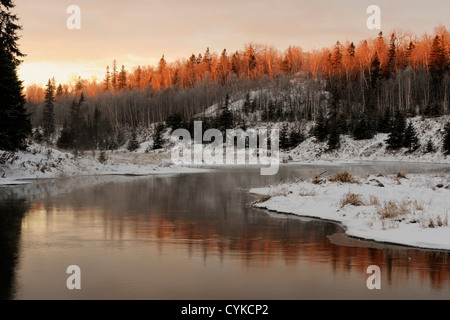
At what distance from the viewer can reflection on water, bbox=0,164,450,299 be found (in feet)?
26.2

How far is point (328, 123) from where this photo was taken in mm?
85500

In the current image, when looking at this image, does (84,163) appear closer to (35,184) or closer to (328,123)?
(35,184)

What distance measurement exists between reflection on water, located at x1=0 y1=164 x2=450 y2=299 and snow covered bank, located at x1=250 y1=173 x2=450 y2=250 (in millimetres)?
867

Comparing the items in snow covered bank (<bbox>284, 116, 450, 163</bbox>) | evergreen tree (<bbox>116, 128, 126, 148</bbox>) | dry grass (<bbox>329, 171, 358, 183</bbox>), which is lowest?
dry grass (<bbox>329, 171, 358, 183</bbox>)

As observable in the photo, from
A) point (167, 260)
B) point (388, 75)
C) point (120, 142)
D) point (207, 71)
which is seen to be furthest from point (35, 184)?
point (207, 71)

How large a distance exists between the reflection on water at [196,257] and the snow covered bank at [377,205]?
2.84 ft

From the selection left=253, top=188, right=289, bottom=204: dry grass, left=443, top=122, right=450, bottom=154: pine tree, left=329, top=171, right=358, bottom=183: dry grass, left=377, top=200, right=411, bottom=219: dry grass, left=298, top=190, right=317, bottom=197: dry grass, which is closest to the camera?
left=377, top=200, right=411, bottom=219: dry grass

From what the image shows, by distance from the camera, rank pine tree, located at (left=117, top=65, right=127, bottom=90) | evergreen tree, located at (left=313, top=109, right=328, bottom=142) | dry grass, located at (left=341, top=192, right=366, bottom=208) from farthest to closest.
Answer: pine tree, located at (left=117, top=65, right=127, bottom=90), evergreen tree, located at (left=313, top=109, right=328, bottom=142), dry grass, located at (left=341, top=192, right=366, bottom=208)

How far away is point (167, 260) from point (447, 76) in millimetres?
89722

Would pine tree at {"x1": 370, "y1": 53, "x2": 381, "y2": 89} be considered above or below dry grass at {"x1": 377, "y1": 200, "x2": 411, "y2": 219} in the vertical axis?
above

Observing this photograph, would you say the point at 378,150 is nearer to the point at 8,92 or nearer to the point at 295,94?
the point at 295,94

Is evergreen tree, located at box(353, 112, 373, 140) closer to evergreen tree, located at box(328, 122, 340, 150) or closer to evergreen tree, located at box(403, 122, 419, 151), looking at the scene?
evergreen tree, located at box(328, 122, 340, 150)

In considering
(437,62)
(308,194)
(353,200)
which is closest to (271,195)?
(308,194)

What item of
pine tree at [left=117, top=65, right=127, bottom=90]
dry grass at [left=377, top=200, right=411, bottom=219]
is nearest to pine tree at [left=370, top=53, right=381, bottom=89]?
dry grass at [left=377, top=200, right=411, bottom=219]
